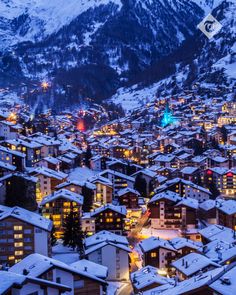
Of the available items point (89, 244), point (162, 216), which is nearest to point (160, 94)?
point (162, 216)

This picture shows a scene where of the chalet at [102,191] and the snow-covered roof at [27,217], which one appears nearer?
the snow-covered roof at [27,217]

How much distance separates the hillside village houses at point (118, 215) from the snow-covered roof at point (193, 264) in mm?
55

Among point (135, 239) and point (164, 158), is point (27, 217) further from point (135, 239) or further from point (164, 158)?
point (164, 158)

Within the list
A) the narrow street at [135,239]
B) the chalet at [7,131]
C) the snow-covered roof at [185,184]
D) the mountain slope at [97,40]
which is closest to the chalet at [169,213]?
the narrow street at [135,239]

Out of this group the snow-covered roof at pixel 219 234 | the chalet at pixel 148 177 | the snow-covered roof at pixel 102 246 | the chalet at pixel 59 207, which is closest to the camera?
the snow-covered roof at pixel 102 246

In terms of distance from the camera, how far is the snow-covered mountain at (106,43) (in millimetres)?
121812

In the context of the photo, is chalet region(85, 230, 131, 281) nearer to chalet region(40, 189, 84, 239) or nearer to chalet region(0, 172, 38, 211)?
chalet region(40, 189, 84, 239)

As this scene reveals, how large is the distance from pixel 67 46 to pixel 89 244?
5192 inches

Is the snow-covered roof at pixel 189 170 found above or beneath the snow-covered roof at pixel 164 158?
beneath

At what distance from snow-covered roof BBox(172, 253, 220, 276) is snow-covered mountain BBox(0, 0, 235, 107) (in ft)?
267

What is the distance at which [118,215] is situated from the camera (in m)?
29.3

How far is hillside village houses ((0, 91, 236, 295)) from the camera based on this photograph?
12949mm

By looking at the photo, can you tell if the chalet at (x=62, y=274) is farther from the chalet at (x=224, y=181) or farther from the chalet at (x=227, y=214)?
the chalet at (x=224, y=181)

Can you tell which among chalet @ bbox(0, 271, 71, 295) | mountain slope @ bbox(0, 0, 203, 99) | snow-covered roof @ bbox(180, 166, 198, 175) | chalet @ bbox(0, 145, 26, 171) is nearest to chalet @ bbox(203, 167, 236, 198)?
snow-covered roof @ bbox(180, 166, 198, 175)
